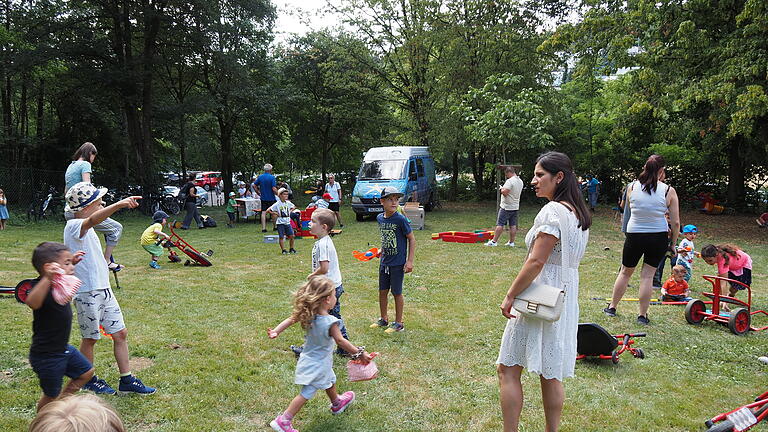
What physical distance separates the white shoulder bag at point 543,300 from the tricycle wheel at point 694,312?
3.94 m

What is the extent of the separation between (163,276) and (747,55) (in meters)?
14.0

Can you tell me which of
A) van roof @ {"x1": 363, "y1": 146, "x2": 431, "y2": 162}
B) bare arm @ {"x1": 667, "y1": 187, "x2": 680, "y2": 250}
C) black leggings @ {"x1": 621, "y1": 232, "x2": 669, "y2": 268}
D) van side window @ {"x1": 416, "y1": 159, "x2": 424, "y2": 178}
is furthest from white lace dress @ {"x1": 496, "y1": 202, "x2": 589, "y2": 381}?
van side window @ {"x1": 416, "y1": 159, "x2": 424, "y2": 178}

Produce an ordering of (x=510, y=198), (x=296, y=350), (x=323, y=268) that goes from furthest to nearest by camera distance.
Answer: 1. (x=510, y=198)
2. (x=296, y=350)
3. (x=323, y=268)

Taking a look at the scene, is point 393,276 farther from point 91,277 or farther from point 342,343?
point 91,277

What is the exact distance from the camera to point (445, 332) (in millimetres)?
5836

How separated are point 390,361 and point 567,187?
2.69m

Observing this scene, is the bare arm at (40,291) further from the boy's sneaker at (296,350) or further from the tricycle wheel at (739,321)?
the tricycle wheel at (739,321)

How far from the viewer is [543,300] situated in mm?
2871

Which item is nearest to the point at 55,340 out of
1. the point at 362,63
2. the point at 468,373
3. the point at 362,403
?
the point at 362,403

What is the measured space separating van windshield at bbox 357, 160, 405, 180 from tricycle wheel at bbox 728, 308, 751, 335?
1320 centimetres

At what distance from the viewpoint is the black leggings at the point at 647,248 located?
18.6ft

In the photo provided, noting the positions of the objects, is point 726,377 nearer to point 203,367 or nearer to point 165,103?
point 203,367

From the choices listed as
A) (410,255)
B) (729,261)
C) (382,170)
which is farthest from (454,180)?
(410,255)

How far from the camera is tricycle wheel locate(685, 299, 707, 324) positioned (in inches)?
235
